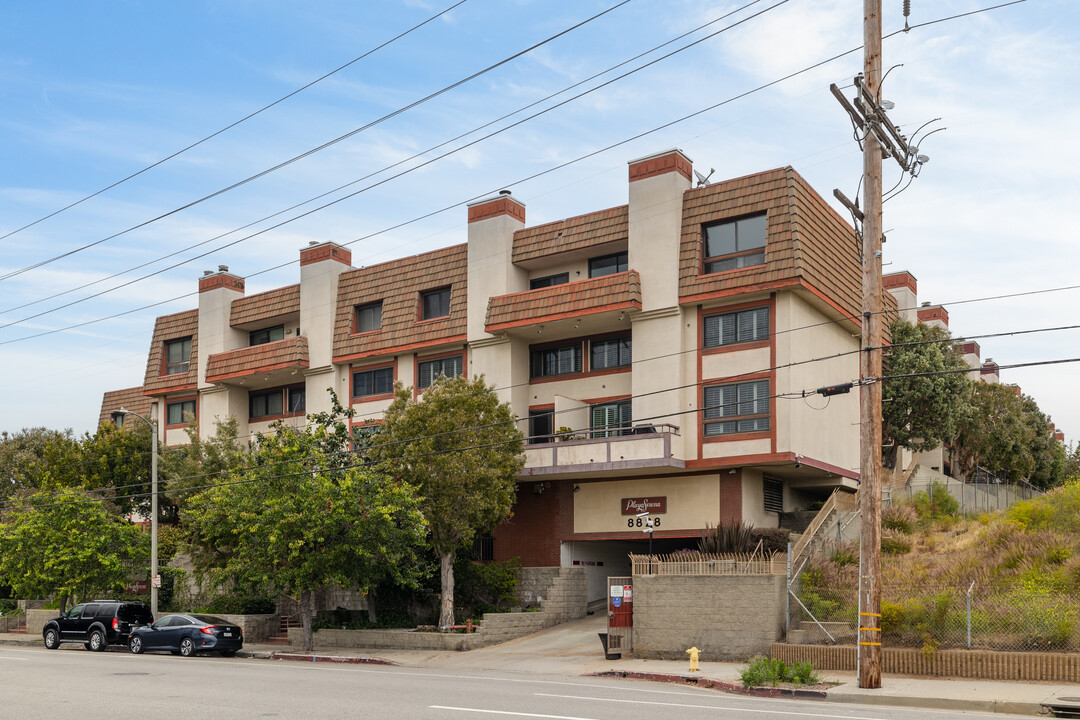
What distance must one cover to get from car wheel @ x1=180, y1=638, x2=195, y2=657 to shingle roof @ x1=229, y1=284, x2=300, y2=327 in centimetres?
1812

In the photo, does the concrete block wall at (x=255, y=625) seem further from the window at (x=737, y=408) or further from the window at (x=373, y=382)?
the window at (x=737, y=408)

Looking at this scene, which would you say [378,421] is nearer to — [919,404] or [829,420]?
[829,420]

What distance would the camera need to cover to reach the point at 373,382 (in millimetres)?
42438

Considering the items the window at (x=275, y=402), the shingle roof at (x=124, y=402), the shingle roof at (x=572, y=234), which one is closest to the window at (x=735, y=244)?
the shingle roof at (x=572, y=234)

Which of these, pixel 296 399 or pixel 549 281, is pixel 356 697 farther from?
pixel 296 399

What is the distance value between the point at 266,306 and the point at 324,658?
2144 centimetres

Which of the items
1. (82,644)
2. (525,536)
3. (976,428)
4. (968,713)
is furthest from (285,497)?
(976,428)

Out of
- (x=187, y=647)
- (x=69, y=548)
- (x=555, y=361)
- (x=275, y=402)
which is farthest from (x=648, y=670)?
(x=275, y=402)

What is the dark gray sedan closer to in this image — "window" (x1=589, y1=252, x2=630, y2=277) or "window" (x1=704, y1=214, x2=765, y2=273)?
"window" (x1=589, y1=252, x2=630, y2=277)

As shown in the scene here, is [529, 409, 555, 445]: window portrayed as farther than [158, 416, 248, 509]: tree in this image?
→ No

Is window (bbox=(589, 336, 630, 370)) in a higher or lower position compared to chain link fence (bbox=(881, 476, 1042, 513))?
higher

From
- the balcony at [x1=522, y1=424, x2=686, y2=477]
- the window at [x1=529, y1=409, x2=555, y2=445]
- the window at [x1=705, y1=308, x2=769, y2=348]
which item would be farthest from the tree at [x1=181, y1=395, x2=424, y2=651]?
the window at [x1=705, y1=308, x2=769, y2=348]

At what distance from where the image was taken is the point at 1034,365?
63.1 ft

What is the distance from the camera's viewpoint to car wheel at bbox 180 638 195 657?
30.5 metres
